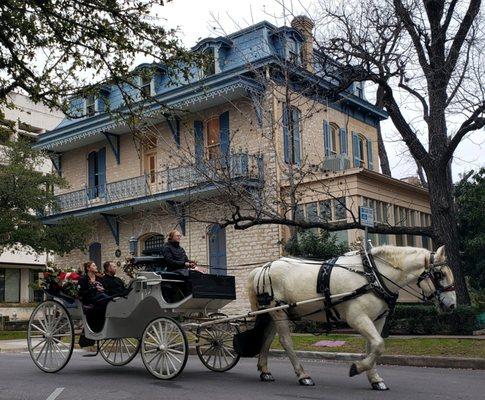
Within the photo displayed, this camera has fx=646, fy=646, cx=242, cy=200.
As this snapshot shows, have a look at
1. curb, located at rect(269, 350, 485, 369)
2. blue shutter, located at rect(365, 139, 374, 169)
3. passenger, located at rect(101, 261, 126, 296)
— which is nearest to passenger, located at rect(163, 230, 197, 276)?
passenger, located at rect(101, 261, 126, 296)

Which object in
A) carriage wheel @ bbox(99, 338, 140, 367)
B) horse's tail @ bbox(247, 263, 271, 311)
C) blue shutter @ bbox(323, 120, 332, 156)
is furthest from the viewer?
blue shutter @ bbox(323, 120, 332, 156)

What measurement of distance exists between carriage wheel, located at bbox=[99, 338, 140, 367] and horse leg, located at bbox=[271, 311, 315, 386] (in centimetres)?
299

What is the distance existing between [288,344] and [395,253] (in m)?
1.97

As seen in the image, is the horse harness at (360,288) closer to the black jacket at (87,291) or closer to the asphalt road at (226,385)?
the asphalt road at (226,385)

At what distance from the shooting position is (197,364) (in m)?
12.3

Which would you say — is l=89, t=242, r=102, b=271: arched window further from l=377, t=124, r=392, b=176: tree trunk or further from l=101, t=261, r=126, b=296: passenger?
l=101, t=261, r=126, b=296: passenger

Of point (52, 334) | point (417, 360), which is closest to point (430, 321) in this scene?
point (417, 360)

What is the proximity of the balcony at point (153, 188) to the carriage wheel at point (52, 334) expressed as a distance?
8340 millimetres

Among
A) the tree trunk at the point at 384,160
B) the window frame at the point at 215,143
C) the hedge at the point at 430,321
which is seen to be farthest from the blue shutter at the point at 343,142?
the hedge at the point at 430,321

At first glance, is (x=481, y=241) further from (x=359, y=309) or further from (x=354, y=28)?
(x=359, y=309)

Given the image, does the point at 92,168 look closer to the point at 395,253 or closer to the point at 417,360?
the point at 417,360

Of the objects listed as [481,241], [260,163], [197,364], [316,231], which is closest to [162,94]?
[260,163]

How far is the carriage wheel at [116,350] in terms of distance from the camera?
11391mm

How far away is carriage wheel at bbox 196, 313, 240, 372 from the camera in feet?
Answer: 33.5
